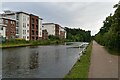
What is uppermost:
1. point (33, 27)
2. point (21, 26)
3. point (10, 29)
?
point (33, 27)

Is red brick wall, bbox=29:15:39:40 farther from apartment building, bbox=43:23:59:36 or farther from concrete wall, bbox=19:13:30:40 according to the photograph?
apartment building, bbox=43:23:59:36

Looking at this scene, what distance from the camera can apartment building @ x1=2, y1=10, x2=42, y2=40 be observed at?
273ft

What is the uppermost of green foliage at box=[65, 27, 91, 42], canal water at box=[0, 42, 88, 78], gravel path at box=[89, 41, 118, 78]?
green foliage at box=[65, 27, 91, 42]

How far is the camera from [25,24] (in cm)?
8588

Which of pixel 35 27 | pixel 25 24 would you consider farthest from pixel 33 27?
pixel 25 24

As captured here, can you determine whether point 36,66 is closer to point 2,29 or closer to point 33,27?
point 2,29

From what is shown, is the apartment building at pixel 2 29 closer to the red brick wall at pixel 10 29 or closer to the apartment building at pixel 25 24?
the red brick wall at pixel 10 29

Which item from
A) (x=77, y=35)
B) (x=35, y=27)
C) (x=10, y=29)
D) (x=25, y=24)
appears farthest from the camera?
(x=77, y=35)

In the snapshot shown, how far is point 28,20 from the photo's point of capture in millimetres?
88688

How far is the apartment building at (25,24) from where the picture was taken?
273ft

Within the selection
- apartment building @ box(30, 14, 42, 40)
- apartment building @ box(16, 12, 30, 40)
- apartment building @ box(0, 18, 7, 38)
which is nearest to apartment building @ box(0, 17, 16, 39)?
apartment building @ box(0, 18, 7, 38)

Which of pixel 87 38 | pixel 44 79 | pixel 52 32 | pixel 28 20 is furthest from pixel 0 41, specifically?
pixel 87 38

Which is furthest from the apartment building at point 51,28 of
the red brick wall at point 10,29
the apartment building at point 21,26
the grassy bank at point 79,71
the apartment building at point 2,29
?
the grassy bank at point 79,71

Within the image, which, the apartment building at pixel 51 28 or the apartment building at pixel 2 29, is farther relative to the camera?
the apartment building at pixel 51 28
